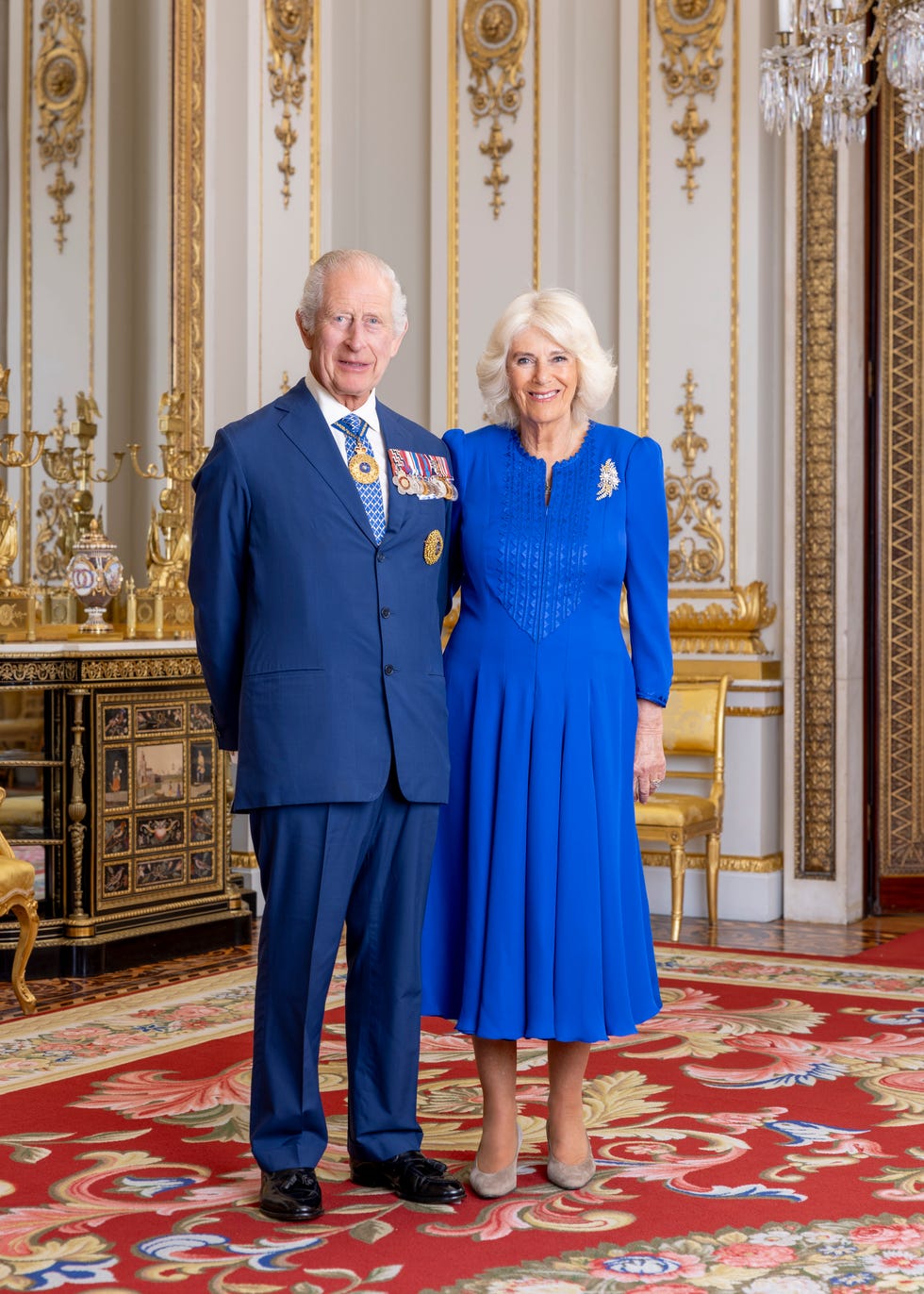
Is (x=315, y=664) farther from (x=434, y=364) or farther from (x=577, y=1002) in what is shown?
(x=434, y=364)

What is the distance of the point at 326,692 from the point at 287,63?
4889 mm

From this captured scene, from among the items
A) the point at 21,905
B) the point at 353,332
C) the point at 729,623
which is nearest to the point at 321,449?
the point at 353,332

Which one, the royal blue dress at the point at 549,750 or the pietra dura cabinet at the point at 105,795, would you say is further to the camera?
the pietra dura cabinet at the point at 105,795

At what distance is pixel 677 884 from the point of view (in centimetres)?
596

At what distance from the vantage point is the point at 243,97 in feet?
22.0

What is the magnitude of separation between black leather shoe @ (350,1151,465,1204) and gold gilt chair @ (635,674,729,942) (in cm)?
304

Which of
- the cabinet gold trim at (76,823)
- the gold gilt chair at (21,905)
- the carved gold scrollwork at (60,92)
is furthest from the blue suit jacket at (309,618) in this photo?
the carved gold scrollwork at (60,92)

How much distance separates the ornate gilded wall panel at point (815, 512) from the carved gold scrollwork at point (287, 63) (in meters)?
2.07

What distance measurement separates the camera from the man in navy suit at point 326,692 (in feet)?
9.09

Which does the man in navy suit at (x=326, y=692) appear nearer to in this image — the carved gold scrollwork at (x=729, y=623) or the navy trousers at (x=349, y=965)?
the navy trousers at (x=349, y=965)

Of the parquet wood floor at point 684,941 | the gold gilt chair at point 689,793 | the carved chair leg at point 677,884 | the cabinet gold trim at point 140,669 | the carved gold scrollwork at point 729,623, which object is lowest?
the parquet wood floor at point 684,941

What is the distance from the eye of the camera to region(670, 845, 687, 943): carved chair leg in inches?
234

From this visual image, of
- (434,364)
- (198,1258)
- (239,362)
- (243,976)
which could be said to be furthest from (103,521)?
(198,1258)

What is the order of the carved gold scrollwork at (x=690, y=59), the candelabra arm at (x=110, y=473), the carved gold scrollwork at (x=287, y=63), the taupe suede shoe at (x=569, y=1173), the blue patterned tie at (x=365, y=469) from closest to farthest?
the blue patterned tie at (x=365, y=469)
the taupe suede shoe at (x=569, y=1173)
the candelabra arm at (x=110, y=473)
the carved gold scrollwork at (x=690, y=59)
the carved gold scrollwork at (x=287, y=63)
